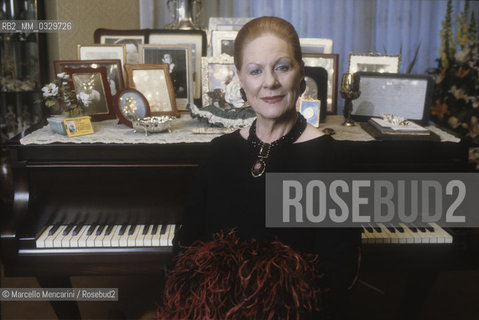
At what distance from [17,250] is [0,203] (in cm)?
164

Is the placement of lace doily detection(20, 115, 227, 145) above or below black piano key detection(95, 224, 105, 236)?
above

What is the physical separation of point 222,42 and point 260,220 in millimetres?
1187

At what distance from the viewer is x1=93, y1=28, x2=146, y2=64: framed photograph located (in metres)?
2.37

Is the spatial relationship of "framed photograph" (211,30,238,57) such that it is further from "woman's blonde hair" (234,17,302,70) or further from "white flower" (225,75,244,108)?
"woman's blonde hair" (234,17,302,70)

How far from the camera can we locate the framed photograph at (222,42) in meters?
2.19

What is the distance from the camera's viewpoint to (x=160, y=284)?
287 centimetres

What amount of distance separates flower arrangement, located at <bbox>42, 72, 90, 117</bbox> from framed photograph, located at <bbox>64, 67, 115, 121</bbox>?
0.06m

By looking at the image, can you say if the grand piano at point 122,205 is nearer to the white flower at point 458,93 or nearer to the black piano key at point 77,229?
the black piano key at point 77,229

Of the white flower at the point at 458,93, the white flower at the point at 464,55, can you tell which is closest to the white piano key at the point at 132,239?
the white flower at the point at 458,93

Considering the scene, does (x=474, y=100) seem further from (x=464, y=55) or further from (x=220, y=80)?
(x=220, y=80)

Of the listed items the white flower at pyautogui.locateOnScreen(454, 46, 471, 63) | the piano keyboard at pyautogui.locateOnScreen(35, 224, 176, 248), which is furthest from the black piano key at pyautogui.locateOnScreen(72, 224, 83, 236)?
the white flower at pyautogui.locateOnScreen(454, 46, 471, 63)

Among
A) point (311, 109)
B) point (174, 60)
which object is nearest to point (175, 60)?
point (174, 60)

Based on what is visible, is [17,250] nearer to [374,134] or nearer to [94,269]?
[94,269]

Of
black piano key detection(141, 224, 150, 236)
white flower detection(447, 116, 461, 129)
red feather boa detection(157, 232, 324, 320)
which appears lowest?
black piano key detection(141, 224, 150, 236)
